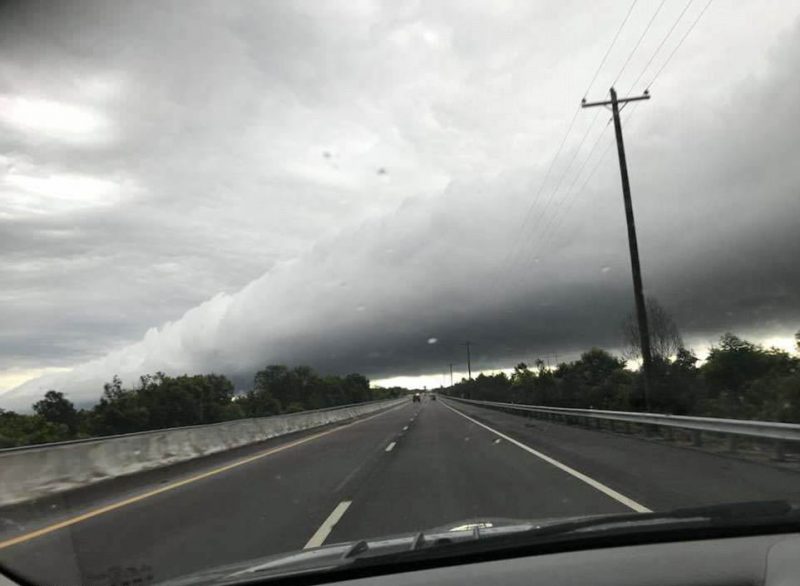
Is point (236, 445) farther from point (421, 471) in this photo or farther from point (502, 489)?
point (502, 489)

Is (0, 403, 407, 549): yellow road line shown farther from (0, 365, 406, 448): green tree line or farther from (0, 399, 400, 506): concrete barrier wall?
(0, 365, 406, 448): green tree line

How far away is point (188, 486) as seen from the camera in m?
12.3

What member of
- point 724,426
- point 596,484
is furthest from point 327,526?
point 724,426

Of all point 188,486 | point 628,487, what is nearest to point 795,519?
point 628,487

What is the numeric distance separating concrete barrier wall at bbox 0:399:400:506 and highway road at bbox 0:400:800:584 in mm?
367

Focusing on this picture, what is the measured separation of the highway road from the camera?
6.87 metres

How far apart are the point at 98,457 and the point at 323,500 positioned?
6.38 m

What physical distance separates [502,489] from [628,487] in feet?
5.83

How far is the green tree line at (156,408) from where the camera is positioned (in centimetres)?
8075

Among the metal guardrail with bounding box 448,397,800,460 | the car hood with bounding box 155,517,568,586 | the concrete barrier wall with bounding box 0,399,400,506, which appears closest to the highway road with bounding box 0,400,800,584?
the concrete barrier wall with bounding box 0,399,400,506

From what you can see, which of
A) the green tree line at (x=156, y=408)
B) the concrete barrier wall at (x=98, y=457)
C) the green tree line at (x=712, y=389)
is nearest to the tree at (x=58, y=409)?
the green tree line at (x=156, y=408)

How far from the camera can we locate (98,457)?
13711 mm

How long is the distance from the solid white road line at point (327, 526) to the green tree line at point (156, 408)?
61351mm

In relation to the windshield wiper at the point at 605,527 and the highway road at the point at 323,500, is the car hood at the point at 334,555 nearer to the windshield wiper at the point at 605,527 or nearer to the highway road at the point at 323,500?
the windshield wiper at the point at 605,527
